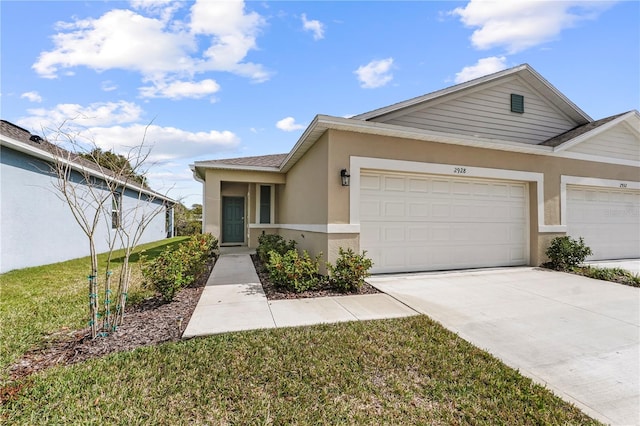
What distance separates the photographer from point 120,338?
11.5ft

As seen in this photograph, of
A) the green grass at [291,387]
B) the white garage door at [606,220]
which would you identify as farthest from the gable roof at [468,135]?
the green grass at [291,387]

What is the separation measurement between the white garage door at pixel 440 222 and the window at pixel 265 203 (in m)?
7.08

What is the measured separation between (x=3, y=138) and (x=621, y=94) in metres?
17.5

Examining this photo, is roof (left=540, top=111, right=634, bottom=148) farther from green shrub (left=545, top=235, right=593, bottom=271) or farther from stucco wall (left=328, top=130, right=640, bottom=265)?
green shrub (left=545, top=235, right=593, bottom=271)

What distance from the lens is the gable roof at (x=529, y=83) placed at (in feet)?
24.3

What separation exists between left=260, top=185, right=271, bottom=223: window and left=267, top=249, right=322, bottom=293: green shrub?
23.4 feet

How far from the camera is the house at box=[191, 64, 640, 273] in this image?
6.23 metres

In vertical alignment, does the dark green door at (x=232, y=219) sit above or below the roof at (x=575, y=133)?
below

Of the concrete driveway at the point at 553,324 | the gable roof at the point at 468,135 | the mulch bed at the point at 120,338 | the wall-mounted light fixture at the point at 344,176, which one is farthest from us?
the gable roof at the point at 468,135

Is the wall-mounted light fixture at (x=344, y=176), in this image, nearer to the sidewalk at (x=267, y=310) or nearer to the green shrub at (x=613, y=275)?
the sidewalk at (x=267, y=310)

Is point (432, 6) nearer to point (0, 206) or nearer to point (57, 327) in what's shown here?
point (57, 327)

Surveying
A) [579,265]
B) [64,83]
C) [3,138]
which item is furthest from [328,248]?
A: [3,138]

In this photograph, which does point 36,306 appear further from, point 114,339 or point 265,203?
point 265,203

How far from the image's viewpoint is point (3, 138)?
7.07 m
